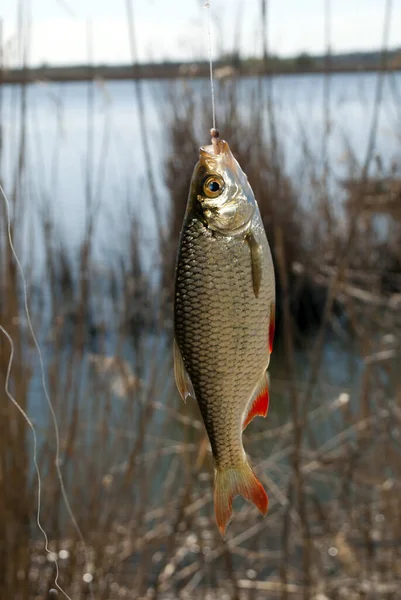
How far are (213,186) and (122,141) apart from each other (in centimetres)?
857

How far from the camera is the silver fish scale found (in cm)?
66

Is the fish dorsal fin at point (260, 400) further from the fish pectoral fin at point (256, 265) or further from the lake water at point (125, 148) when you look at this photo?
the lake water at point (125, 148)

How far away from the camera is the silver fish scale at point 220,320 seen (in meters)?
0.66

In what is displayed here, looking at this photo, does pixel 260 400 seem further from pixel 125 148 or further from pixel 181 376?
pixel 125 148

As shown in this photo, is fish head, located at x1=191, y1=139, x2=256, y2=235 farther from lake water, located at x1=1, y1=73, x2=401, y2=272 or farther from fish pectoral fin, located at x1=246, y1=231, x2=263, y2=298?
lake water, located at x1=1, y1=73, x2=401, y2=272

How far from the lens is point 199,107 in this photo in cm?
471

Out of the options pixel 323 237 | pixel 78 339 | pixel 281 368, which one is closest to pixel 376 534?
pixel 78 339

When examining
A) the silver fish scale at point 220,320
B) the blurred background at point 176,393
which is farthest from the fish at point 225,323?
Result: the blurred background at point 176,393

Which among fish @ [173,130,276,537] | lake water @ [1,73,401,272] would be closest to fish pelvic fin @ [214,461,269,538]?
fish @ [173,130,276,537]

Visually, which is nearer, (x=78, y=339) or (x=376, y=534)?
(x=78, y=339)

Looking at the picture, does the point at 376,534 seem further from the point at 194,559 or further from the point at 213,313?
the point at 213,313

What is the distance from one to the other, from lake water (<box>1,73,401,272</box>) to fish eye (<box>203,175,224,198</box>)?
1.06 metres

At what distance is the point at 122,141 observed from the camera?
29.8 ft

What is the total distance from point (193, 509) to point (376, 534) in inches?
35.9
